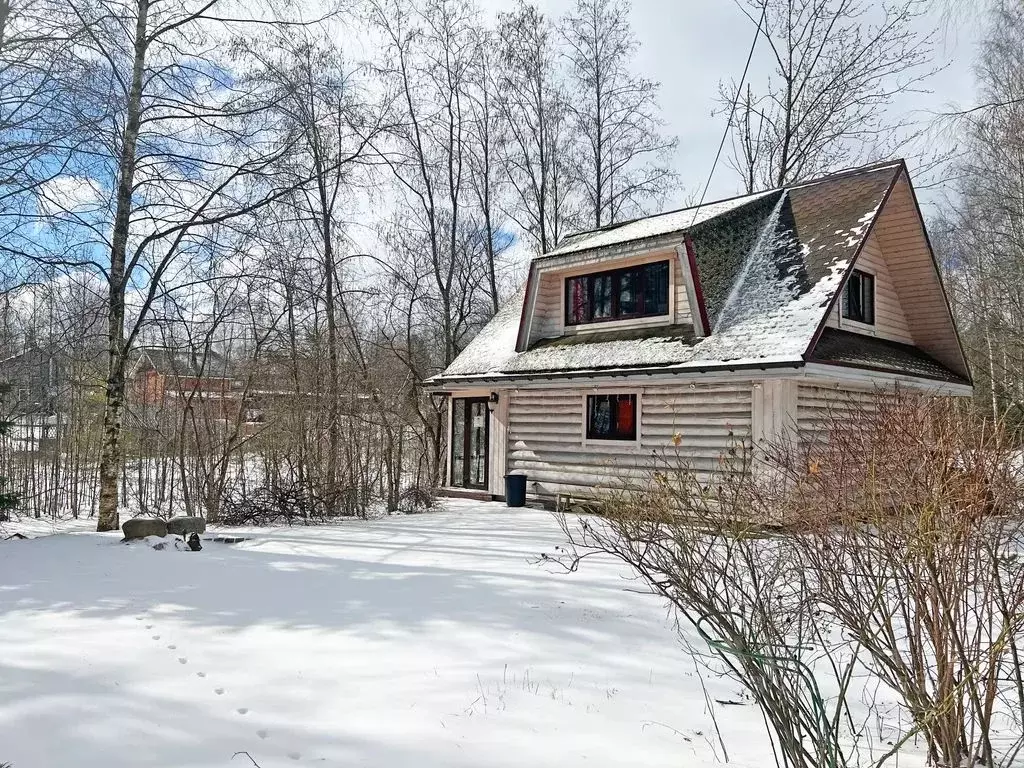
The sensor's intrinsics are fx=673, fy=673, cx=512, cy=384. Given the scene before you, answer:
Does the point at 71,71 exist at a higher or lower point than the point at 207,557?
higher

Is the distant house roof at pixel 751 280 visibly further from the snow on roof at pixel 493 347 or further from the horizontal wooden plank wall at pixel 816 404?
the horizontal wooden plank wall at pixel 816 404

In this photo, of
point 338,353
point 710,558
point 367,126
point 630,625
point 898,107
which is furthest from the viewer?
point 898,107

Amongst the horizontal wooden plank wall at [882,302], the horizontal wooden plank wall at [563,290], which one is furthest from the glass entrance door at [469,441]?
the horizontal wooden plank wall at [882,302]

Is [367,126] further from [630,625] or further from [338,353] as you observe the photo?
[630,625]

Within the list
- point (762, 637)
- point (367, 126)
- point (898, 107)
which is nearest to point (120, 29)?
point (367, 126)

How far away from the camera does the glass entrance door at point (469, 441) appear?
50.0ft

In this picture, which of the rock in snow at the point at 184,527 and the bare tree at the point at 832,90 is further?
the bare tree at the point at 832,90

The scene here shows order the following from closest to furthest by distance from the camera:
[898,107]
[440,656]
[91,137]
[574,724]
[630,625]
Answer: [574,724]
[440,656]
[630,625]
[91,137]
[898,107]

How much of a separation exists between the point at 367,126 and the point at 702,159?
13.0m

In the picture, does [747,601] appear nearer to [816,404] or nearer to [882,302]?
[816,404]

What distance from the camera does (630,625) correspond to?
5.26 metres

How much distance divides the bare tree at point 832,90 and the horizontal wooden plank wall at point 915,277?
16.4 feet

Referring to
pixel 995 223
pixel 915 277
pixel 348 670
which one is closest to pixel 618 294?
pixel 915 277

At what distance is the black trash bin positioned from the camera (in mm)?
13375
